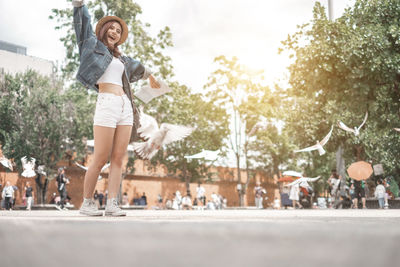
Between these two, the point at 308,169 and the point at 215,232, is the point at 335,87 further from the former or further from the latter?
the point at 308,169

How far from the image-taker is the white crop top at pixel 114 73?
4090mm

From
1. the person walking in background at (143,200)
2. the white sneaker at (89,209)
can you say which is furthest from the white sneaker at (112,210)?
the person walking in background at (143,200)

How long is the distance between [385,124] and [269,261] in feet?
49.0

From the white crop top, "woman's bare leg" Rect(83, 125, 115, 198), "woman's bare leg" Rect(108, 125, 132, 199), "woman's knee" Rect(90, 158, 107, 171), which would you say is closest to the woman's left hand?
the white crop top

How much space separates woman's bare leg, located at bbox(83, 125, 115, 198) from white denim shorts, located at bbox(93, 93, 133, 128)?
63mm

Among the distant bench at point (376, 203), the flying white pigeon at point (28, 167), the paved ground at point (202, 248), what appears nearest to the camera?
the paved ground at point (202, 248)

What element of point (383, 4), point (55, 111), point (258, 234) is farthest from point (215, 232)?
point (55, 111)

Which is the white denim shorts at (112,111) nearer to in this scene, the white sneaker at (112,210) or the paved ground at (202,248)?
the white sneaker at (112,210)

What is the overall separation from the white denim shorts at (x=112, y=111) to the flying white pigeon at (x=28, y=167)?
1942cm

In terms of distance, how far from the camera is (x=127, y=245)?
2.18 ft

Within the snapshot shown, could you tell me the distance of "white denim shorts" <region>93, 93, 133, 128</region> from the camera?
13.0ft

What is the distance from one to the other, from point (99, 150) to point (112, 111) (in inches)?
15.4

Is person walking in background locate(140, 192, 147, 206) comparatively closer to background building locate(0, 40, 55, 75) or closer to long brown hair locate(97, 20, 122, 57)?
background building locate(0, 40, 55, 75)

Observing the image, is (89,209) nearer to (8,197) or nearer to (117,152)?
(117,152)
